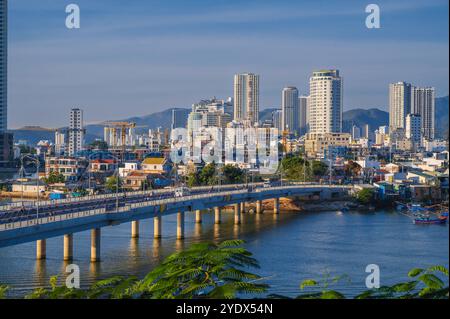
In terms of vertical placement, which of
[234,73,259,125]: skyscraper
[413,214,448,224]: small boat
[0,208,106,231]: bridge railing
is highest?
[234,73,259,125]: skyscraper

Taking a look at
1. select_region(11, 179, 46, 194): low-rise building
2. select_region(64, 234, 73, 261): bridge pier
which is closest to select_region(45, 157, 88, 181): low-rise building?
select_region(11, 179, 46, 194): low-rise building

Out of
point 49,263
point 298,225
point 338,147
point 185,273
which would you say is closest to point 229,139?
point 338,147

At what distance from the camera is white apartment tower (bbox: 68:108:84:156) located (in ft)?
138

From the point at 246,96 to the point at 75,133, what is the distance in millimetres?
19483

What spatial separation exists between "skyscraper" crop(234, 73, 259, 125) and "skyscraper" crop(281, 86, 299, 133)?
2.77 meters

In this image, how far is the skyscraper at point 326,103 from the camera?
5247 cm

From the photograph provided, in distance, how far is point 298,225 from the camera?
15.6 meters

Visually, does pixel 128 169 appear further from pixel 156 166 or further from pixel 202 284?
pixel 202 284

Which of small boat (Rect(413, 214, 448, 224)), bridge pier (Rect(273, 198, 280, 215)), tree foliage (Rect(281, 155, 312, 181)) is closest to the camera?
small boat (Rect(413, 214, 448, 224))

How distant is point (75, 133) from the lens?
141 feet

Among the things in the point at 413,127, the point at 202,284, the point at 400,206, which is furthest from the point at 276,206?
the point at 413,127

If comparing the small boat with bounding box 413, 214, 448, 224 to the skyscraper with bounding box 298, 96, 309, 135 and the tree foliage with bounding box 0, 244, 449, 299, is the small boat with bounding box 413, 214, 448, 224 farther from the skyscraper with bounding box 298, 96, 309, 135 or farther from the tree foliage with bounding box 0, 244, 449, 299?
the skyscraper with bounding box 298, 96, 309, 135
